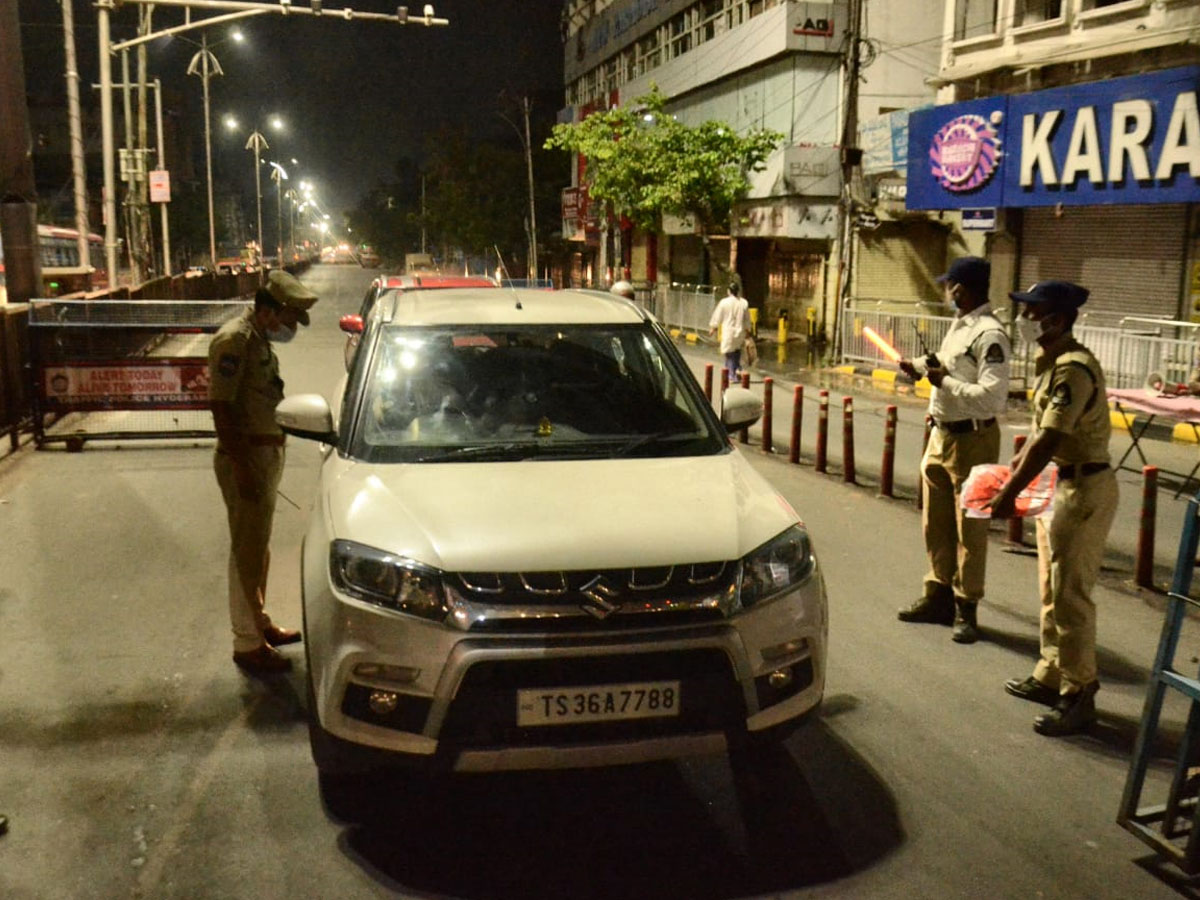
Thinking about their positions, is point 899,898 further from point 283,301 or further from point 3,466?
point 3,466

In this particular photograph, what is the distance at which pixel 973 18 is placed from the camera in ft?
72.4

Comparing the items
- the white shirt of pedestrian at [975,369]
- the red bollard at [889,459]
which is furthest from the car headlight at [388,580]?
the red bollard at [889,459]

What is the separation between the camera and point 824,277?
3011 cm

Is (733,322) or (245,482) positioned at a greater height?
(733,322)

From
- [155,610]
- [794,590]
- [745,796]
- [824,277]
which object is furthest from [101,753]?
[824,277]

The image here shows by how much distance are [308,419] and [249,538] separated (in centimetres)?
115

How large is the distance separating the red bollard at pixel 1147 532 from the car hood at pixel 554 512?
4086mm

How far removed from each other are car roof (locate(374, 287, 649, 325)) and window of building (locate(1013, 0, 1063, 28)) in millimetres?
17458

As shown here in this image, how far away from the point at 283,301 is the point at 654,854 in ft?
10.4

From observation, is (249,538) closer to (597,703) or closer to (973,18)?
(597,703)

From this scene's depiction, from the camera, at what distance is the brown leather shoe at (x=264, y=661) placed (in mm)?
5637

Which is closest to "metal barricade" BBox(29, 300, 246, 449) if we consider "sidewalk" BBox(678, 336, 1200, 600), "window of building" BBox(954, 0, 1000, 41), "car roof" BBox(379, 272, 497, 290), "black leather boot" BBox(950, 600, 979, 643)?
"car roof" BBox(379, 272, 497, 290)

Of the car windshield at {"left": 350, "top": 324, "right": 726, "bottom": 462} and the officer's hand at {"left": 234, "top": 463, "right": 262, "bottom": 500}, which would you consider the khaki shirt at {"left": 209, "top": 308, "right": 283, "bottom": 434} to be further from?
the car windshield at {"left": 350, "top": 324, "right": 726, "bottom": 462}

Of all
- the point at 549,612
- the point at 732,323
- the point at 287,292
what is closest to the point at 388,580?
the point at 549,612
